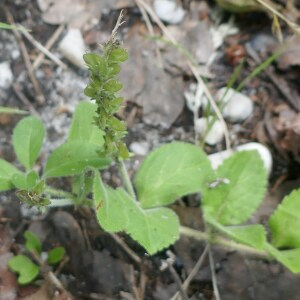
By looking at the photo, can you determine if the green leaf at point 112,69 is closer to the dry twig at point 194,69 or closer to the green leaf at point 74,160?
the green leaf at point 74,160

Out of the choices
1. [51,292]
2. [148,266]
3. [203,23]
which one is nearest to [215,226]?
[148,266]

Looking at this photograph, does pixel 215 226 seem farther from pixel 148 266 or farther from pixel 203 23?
pixel 203 23

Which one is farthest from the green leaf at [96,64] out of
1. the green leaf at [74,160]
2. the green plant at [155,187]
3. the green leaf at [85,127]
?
the green leaf at [85,127]

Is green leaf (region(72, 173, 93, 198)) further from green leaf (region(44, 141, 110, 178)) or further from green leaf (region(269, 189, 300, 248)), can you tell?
green leaf (region(269, 189, 300, 248))

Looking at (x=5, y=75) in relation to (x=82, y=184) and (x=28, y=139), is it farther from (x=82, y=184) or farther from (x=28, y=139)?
(x=82, y=184)

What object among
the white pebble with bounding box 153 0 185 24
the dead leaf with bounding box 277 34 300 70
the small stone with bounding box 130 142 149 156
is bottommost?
the small stone with bounding box 130 142 149 156

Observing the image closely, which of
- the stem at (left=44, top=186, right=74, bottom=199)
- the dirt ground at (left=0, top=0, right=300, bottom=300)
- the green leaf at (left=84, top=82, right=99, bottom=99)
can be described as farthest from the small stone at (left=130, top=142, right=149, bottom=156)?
the green leaf at (left=84, top=82, right=99, bottom=99)
